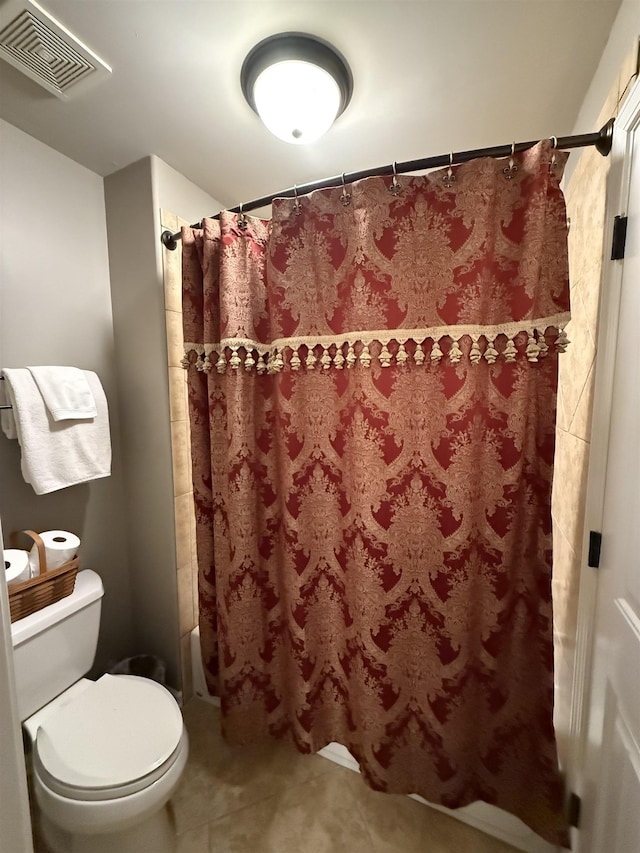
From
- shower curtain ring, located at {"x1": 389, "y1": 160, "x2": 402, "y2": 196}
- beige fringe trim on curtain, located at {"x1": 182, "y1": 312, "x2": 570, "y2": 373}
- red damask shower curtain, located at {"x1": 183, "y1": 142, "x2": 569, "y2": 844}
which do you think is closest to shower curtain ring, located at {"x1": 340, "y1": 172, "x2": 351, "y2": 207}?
red damask shower curtain, located at {"x1": 183, "y1": 142, "x2": 569, "y2": 844}

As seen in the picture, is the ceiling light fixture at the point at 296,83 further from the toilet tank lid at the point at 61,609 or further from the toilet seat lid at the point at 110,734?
the toilet seat lid at the point at 110,734

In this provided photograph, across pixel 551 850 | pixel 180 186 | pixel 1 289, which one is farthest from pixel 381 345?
pixel 551 850

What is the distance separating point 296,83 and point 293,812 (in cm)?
229

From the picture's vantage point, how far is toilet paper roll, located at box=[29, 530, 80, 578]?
1.16 m

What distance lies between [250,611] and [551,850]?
1139 millimetres

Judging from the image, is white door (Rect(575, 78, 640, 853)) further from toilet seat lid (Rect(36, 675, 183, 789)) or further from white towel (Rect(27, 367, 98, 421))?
white towel (Rect(27, 367, 98, 421))

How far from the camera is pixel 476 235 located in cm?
93

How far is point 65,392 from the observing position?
1251 mm

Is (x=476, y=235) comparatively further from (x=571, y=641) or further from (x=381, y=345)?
(x=571, y=641)

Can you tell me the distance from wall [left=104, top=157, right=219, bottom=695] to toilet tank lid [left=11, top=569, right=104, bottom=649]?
0.89 feet

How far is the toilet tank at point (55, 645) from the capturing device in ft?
3.52

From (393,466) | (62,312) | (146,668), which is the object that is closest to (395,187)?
(393,466)

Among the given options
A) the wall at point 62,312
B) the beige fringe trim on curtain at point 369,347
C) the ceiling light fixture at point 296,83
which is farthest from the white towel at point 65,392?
the ceiling light fixture at point 296,83

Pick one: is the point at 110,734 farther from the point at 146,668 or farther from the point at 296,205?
the point at 296,205
